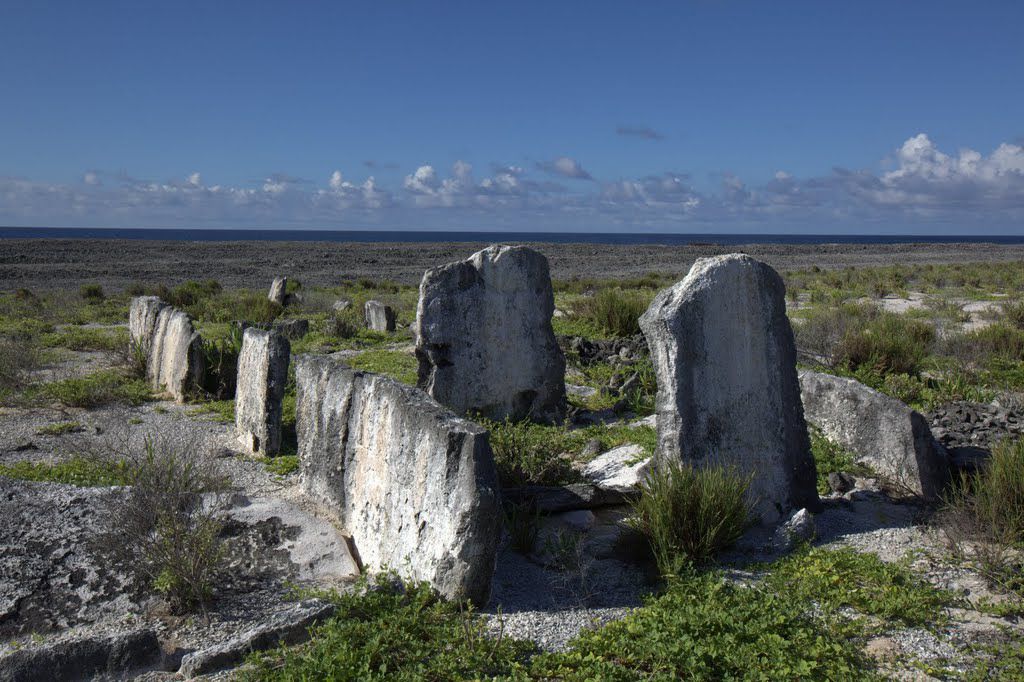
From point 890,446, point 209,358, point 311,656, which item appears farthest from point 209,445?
point 890,446

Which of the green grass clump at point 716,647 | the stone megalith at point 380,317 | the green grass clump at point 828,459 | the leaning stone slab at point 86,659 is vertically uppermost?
the stone megalith at point 380,317

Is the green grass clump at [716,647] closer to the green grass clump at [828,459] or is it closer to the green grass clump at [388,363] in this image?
the green grass clump at [828,459]

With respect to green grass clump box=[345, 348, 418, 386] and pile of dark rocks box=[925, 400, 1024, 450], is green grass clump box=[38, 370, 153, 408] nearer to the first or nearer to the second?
green grass clump box=[345, 348, 418, 386]

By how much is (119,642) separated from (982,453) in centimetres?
641

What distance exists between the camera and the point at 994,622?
4047mm

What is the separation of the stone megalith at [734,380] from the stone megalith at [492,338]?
313 centimetres

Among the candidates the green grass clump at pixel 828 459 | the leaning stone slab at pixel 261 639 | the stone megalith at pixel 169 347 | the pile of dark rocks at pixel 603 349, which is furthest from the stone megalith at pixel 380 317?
the leaning stone slab at pixel 261 639

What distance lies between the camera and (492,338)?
8.72 metres

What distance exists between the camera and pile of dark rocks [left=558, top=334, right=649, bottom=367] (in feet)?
37.6

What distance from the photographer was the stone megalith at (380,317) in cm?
1498

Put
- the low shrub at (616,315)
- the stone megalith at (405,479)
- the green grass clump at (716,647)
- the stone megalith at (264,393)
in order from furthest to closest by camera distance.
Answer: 1. the low shrub at (616,315)
2. the stone megalith at (264,393)
3. the stone megalith at (405,479)
4. the green grass clump at (716,647)

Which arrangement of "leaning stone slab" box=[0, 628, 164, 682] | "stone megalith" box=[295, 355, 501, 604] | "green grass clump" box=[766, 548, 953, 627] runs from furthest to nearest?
"stone megalith" box=[295, 355, 501, 604] < "green grass clump" box=[766, 548, 953, 627] < "leaning stone slab" box=[0, 628, 164, 682]

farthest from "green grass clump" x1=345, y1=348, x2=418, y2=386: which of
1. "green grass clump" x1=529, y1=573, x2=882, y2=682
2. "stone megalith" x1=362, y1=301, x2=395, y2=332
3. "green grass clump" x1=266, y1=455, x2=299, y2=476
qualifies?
"green grass clump" x1=529, y1=573, x2=882, y2=682

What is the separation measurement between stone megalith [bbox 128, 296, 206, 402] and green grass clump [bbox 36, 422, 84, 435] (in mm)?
1415
